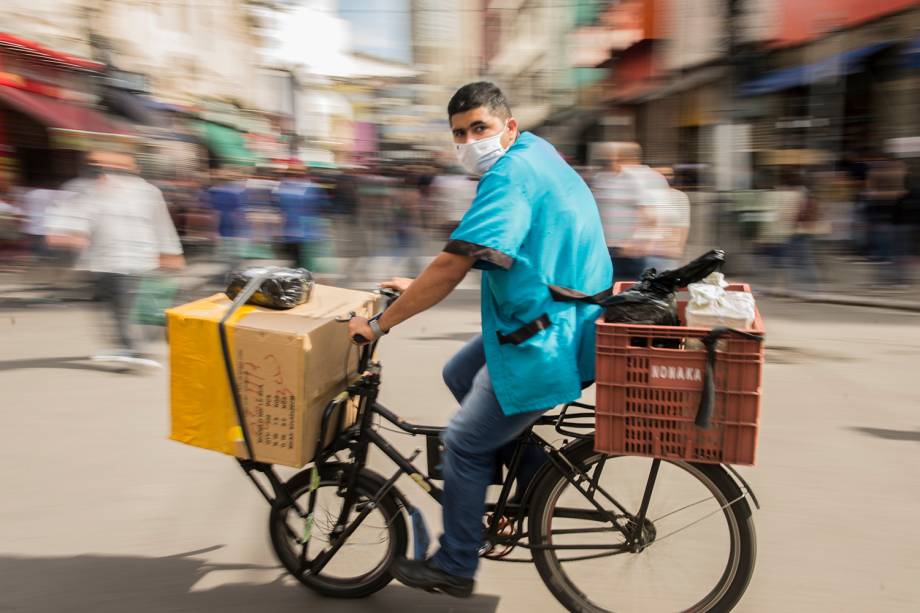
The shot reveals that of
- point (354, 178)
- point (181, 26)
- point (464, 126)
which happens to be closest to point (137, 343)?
point (464, 126)

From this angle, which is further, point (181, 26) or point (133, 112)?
point (181, 26)

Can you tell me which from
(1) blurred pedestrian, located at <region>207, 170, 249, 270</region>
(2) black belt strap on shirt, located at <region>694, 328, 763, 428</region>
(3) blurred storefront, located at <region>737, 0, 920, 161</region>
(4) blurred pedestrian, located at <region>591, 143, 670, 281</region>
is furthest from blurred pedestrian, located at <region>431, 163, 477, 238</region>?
(2) black belt strap on shirt, located at <region>694, 328, 763, 428</region>

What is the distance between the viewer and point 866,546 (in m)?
3.64

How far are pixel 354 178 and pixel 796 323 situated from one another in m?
7.89

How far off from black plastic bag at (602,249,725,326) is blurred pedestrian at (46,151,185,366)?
4756 mm

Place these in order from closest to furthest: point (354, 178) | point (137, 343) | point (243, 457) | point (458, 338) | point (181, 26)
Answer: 1. point (243, 457)
2. point (137, 343)
3. point (458, 338)
4. point (354, 178)
5. point (181, 26)

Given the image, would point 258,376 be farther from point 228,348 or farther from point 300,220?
point 300,220

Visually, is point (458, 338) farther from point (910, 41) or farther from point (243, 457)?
point (910, 41)

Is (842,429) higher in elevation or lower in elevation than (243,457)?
lower

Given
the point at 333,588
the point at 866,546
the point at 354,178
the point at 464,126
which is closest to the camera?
the point at 464,126

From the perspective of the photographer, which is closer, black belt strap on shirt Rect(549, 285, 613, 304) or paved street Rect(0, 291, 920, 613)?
black belt strap on shirt Rect(549, 285, 613, 304)

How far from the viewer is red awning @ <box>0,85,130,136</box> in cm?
1510

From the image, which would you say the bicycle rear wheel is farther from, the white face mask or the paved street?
the white face mask

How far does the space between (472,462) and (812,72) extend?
13806 mm
